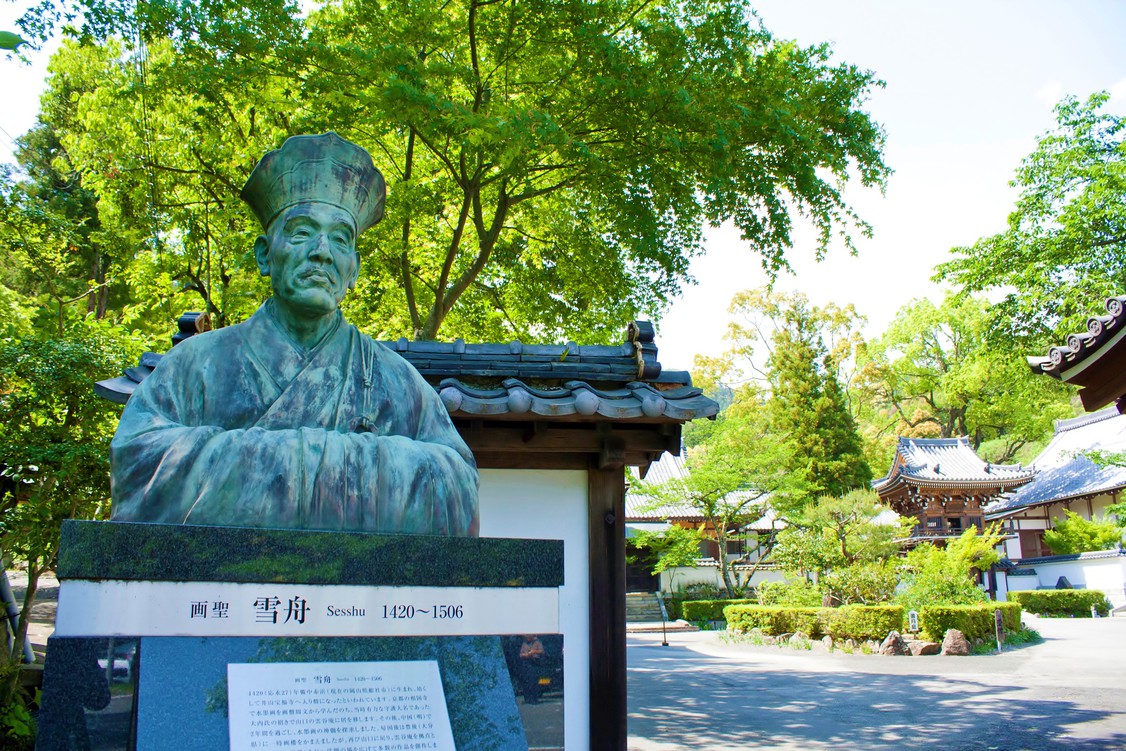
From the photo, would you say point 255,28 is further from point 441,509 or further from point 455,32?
point 441,509

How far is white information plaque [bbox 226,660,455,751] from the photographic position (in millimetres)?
2543

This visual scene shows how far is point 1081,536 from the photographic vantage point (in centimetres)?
3155

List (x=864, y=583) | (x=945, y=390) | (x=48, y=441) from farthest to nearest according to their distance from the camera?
1. (x=945, y=390)
2. (x=864, y=583)
3. (x=48, y=441)

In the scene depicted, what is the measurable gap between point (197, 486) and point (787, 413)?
36.2 m

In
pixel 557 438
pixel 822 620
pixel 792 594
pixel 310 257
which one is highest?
pixel 310 257

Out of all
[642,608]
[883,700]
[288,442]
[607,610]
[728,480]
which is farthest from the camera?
[642,608]

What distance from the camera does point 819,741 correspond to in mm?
9227

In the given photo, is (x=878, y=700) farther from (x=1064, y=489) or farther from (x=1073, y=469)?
(x=1073, y=469)

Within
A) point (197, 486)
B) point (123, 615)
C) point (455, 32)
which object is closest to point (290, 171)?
point (197, 486)

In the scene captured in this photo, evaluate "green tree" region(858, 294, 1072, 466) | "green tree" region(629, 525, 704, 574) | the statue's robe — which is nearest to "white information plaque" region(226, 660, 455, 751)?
the statue's robe

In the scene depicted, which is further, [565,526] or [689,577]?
[689,577]

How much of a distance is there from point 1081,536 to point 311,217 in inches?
1384

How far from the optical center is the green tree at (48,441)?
28.0ft

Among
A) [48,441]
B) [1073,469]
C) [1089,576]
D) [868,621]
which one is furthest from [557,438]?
[1073,469]
